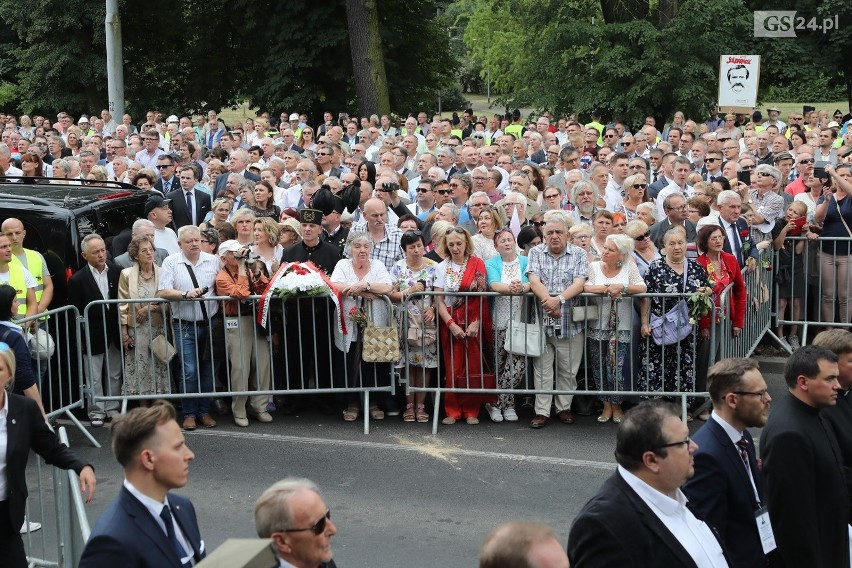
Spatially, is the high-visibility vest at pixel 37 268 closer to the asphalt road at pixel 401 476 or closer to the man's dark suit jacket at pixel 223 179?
the asphalt road at pixel 401 476

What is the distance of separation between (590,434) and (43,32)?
97.6 ft

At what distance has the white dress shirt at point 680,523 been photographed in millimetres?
4469

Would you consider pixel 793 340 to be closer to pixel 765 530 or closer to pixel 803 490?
pixel 803 490

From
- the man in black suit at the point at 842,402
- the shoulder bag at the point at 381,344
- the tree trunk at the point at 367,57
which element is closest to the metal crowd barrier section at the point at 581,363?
the shoulder bag at the point at 381,344

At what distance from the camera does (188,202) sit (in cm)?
1430

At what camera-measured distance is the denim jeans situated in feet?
34.0

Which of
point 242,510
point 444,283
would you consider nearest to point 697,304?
point 444,283

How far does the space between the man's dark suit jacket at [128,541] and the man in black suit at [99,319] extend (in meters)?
5.98

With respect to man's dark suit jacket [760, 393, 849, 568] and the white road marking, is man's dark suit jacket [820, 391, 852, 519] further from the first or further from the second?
the white road marking

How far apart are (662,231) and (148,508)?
7978 millimetres

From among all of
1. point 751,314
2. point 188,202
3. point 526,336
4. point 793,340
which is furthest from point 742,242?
point 188,202

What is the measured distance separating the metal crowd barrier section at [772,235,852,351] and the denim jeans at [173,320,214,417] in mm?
5984

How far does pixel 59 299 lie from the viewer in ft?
34.3

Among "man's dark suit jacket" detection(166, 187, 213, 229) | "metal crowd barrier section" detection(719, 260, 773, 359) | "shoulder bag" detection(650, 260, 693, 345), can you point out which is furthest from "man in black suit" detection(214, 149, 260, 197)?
"shoulder bag" detection(650, 260, 693, 345)
